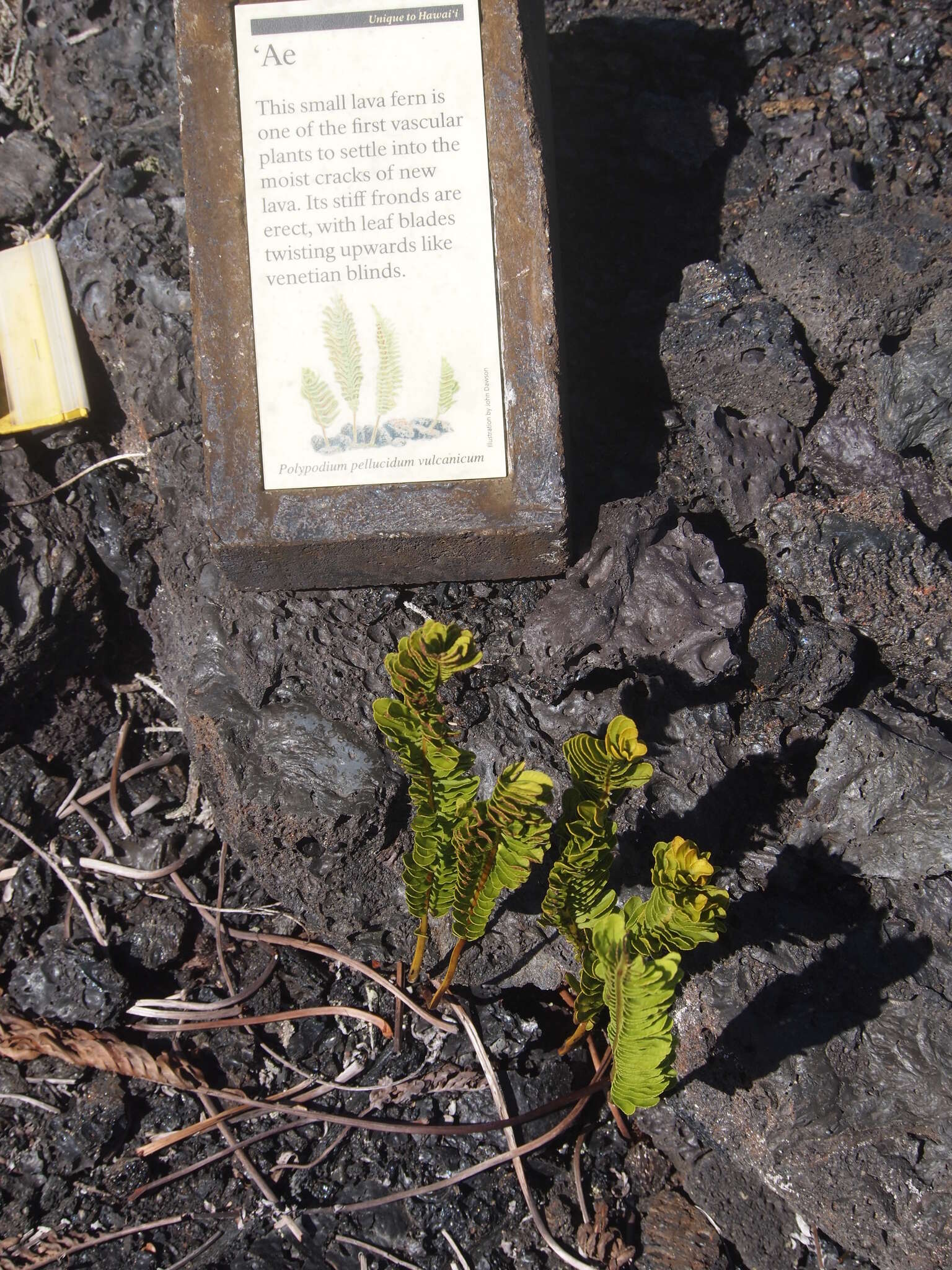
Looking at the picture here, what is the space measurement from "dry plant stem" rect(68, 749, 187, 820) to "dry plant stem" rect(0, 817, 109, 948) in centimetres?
12

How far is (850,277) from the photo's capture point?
293 centimetres

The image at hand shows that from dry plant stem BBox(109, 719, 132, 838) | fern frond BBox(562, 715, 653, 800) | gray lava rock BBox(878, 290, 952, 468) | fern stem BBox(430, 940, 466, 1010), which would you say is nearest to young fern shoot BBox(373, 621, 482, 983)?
fern stem BBox(430, 940, 466, 1010)

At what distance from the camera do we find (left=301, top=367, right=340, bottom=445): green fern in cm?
251

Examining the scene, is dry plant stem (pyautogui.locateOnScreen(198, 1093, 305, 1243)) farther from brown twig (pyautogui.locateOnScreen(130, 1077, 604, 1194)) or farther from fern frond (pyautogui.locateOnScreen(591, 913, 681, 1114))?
fern frond (pyautogui.locateOnScreen(591, 913, 681, 1114))

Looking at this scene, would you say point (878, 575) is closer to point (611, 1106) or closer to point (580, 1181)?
point (611, 1106)

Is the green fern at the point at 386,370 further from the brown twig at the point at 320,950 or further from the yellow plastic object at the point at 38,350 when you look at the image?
the brown twig at the point at 320,950

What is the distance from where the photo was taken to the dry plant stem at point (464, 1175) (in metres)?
2.41

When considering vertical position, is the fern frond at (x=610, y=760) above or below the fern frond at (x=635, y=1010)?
above

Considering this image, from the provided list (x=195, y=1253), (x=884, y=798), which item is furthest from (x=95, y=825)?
(x=884, y=798)

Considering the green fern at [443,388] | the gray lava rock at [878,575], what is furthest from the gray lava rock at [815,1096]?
the green fern at [443,388]

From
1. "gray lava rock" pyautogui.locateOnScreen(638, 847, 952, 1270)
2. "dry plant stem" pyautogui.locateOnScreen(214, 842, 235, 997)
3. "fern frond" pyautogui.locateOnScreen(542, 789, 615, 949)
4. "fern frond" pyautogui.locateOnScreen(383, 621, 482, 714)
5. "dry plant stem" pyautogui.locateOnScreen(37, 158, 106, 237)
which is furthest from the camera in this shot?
"dry plant stem" pyautogui.locateOnScreen(37, 158, 106, 237)

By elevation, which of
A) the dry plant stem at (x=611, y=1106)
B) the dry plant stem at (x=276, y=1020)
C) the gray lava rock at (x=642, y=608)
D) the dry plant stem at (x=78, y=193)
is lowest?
the dry plant stem at (x=611, y=1106)

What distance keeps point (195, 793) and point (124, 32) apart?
250cm

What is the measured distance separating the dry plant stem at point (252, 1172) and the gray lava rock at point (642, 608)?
1.49 meters
